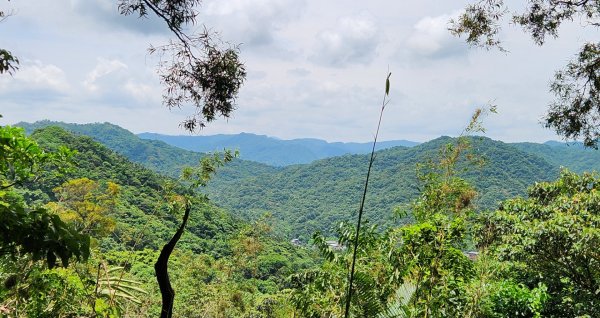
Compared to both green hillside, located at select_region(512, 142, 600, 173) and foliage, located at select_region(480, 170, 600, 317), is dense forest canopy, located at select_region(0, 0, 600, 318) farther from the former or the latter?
green hillside, located at select_region(512, 142, 600, 173)

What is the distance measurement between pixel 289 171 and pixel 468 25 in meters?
138

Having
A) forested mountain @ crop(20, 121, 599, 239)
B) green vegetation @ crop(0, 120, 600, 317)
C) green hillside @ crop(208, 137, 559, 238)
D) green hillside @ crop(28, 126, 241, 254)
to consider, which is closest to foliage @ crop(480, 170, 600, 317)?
green vegetation @ crop(0, 120, 600, 317)

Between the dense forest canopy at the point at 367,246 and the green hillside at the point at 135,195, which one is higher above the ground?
the dense forest canopy at the point at 367,246

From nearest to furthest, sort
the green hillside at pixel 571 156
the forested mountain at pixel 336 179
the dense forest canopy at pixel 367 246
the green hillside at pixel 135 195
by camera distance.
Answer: the dense forest canopy at pixel 367 246 < the green hillside at pixel 135 195 < the forested mountain at pixel 336 179 < the green hillside at pixel 571 156

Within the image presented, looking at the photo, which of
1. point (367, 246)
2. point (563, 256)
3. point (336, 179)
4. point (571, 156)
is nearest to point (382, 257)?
point (367, 246)

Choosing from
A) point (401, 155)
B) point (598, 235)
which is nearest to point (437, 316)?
point (598, 235)

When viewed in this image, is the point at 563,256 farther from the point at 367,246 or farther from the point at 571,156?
the point at 571,156

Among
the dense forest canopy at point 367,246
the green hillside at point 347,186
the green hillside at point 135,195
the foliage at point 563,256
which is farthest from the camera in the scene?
the green hillside at point 347,186

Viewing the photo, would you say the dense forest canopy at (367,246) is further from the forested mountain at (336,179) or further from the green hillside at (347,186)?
the green hillside at (347,186)

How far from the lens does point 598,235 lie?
19.5 ft

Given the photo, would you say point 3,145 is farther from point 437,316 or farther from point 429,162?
point 429,162

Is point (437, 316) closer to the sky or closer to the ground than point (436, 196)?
closer to the ground

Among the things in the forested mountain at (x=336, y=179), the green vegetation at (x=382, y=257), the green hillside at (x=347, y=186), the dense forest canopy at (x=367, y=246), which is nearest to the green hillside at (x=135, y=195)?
the green vegetation at (x=382, y=257)

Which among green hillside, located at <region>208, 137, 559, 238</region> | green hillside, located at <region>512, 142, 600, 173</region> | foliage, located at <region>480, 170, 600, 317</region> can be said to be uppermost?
green hillside, located at <region>512, 142, 600, 173</region>
